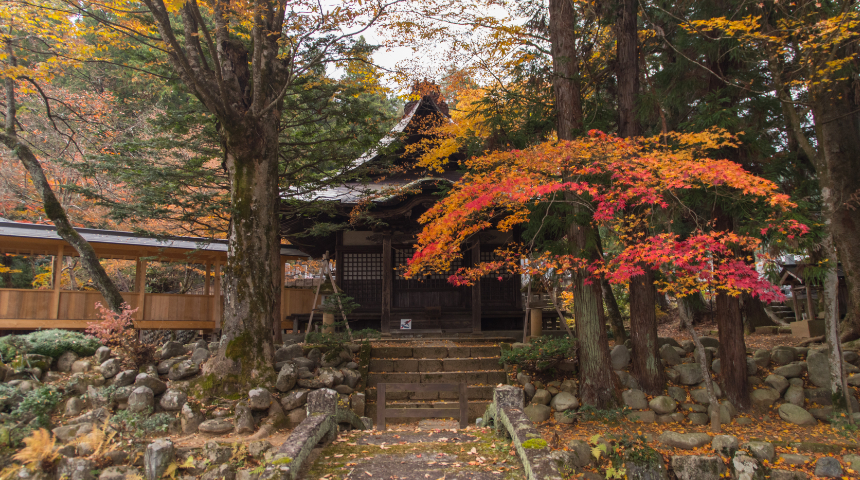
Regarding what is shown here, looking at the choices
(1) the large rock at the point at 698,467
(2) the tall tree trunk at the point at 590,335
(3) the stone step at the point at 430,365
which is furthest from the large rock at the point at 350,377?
(1) the large rock at the point at 698,467

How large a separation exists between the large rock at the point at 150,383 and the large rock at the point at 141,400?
0.13m

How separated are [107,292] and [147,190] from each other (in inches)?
83.1

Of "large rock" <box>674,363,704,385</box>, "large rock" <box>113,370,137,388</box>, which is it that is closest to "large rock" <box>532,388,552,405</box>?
"large rock" <box>674,363,704,385</box>

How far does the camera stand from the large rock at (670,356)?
8.98 meters

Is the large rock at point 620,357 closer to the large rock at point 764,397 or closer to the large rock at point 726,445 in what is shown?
the large rock at point 764,397

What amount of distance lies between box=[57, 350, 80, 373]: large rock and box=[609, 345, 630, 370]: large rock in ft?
30.8

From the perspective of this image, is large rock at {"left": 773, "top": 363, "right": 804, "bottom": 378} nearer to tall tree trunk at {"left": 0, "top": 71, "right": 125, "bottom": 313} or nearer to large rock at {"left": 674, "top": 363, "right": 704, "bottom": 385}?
large rock at {"left": 674, "top": 363, "right": 704, "bottom": 385}

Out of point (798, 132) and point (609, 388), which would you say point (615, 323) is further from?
point (798, 132)

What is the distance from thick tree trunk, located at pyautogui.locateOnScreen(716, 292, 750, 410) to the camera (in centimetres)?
802

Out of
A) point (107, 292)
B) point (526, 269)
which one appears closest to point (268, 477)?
point (526, 269)

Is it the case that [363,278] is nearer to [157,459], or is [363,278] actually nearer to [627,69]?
[157,459]

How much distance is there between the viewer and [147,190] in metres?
9.51

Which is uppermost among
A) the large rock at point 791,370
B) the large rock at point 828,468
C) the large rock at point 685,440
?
the large rock at point 791,370

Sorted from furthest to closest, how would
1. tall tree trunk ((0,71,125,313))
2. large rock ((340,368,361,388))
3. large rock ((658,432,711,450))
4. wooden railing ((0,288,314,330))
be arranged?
wooden railing ((0,288,314,330))
tall tree trunk ((0,71,125,313))
large rock ((340,368,361,388))
large rock ((658,432,711,450))
